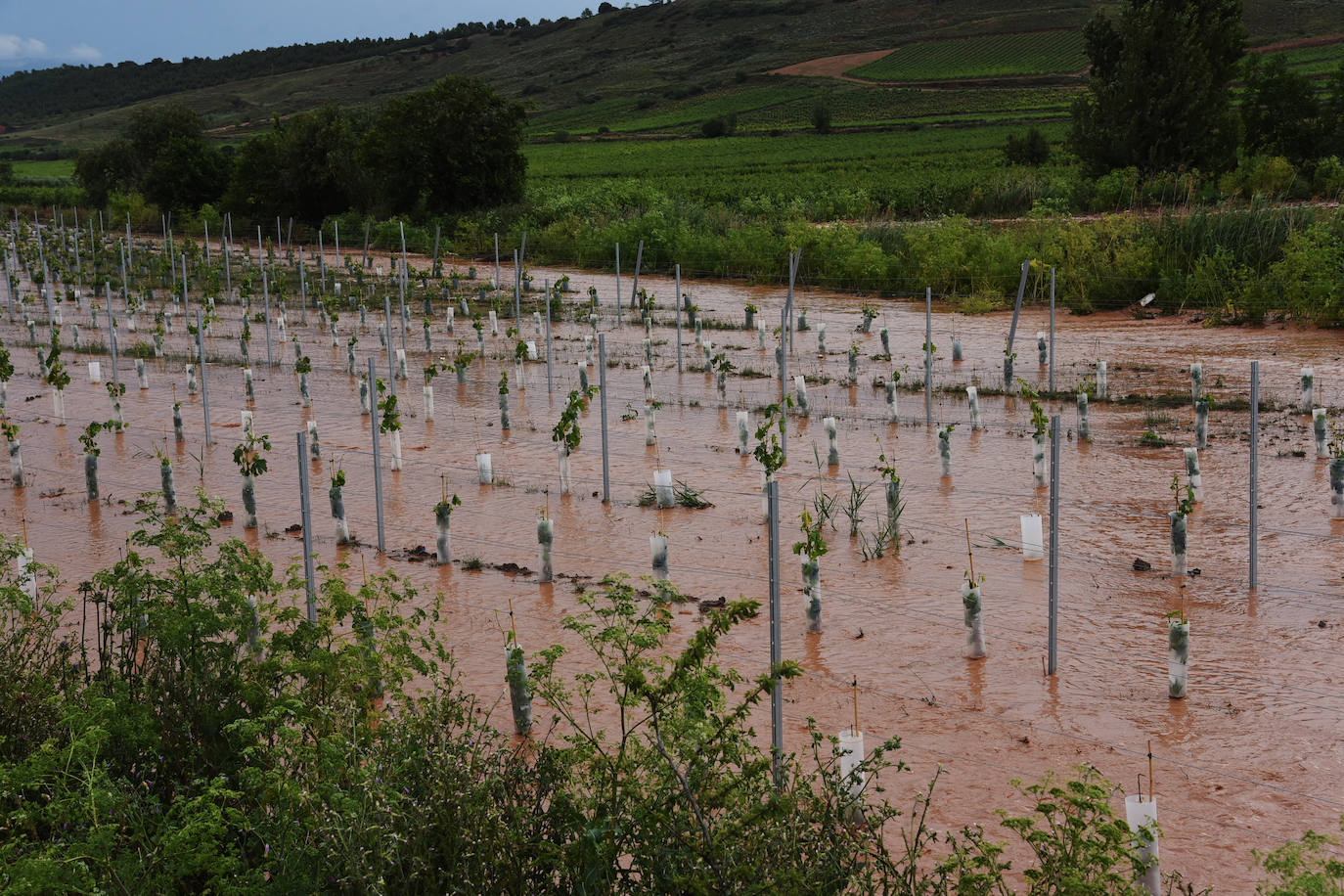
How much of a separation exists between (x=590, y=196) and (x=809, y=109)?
166ft

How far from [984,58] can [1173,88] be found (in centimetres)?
6380

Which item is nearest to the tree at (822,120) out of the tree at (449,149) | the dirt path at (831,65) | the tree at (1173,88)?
the dirt path at (831,65)

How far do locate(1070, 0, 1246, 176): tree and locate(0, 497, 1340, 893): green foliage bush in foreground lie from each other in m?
28.2

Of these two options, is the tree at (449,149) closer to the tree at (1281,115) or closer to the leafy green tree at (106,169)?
the leafy green tree at (106,169)

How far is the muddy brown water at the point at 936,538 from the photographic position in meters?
7.00

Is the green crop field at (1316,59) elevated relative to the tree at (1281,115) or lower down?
elevated

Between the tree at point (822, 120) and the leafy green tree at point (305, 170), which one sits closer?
the leafy green tree at point (305, 170)

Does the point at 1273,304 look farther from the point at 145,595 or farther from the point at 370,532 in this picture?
the point at 145,595

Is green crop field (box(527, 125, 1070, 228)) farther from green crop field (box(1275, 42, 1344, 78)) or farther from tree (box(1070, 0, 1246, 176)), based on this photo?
green crop field (box(1275, 42, 1344, 78))

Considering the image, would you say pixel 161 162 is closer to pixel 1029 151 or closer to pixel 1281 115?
pixel 1029 151

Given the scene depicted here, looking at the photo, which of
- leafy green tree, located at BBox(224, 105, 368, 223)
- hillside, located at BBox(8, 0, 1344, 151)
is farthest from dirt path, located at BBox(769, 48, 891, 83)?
leafy green tree, located at BBox(224, 105, 368, 223)

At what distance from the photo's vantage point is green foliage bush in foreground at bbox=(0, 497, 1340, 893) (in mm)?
4680

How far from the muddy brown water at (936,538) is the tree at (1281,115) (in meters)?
16.9

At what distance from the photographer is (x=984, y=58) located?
90.8 metres
